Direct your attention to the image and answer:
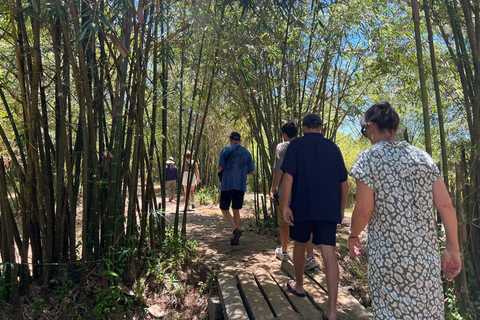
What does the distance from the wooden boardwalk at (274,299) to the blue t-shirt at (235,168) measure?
1217 millimetres

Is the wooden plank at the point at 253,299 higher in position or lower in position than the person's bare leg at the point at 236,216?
lower

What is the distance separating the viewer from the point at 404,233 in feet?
5.01

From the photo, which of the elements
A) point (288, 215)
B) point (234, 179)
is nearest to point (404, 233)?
point (288, 215)

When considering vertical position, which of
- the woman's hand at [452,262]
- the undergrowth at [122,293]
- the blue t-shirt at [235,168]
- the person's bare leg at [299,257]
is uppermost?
the blue t-shirt at [235,168]

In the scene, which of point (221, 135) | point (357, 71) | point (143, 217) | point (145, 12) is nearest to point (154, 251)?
point (143, 217)

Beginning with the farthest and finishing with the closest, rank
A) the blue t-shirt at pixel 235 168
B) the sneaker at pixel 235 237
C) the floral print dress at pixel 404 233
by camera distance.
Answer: the sneaker at pixel 235 237 → the blue t-shirt at pixel 235 168 → the floral print dress at pixel 404 233

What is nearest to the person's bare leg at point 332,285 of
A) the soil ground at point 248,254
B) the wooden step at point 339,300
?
the wooden step at point 339,300

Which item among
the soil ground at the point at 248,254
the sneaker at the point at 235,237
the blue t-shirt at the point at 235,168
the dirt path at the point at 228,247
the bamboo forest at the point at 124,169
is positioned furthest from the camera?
the sneaker at the point at 235,237

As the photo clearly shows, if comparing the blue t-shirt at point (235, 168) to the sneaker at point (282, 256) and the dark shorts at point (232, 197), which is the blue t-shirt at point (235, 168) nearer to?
the dark shorts at point (232, 197)

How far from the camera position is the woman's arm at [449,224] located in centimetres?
153

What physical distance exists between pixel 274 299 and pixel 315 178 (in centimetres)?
100

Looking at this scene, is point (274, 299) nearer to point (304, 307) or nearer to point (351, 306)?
point (304, 307)

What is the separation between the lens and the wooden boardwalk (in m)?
2.34

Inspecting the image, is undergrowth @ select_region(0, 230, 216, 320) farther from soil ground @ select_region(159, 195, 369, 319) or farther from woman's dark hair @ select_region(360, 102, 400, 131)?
woman's dark hair @ select_region(360, 102, 400, 131)
